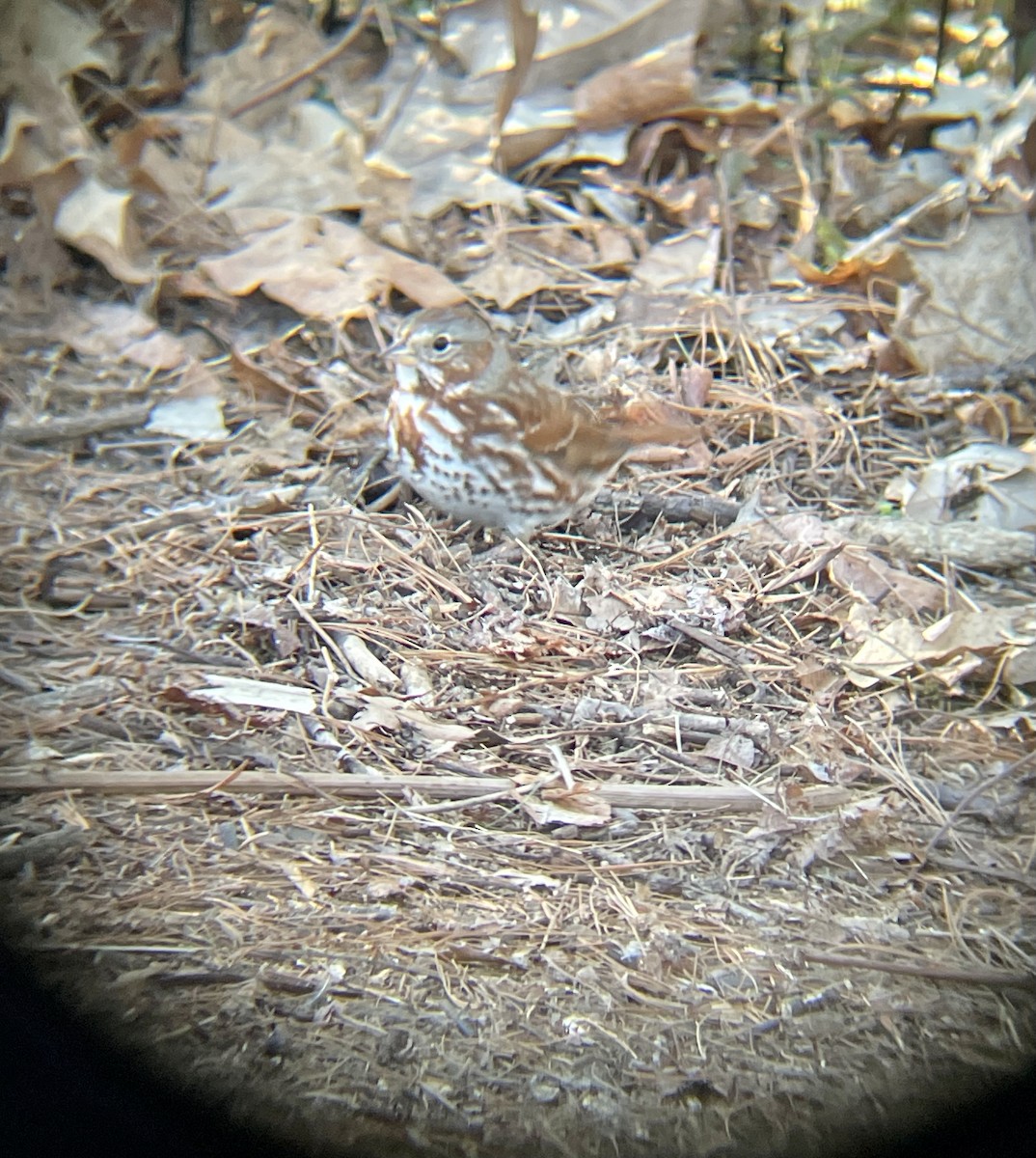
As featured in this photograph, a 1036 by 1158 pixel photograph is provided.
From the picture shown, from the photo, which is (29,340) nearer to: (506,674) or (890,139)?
(506,674)

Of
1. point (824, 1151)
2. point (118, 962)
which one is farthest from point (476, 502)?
point (824, 1151)

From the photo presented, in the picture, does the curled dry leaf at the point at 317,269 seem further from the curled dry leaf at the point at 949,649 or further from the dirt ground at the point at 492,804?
the curled dry leaf at the point at 949,649

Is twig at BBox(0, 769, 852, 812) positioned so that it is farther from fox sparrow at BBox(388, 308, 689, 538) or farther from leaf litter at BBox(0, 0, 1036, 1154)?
fox sparrow at BBox(388, 308, 689, 538)

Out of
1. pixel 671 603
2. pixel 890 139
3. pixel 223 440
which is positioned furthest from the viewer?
pixel 890 139

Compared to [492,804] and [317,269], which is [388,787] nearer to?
[492,804]

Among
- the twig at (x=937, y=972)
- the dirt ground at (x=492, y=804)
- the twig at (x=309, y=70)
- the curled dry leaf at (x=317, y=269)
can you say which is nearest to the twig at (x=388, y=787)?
the dirt ground at (x=492, y=804)

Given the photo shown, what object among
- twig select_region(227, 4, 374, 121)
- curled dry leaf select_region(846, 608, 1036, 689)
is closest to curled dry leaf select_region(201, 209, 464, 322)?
twig select_region(227, 4, 374, 121)

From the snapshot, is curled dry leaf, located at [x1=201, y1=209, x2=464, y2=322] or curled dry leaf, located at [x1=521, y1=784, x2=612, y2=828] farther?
curled dry leaf, located at [x1=201, y1=209, x2=464, y2=322]
